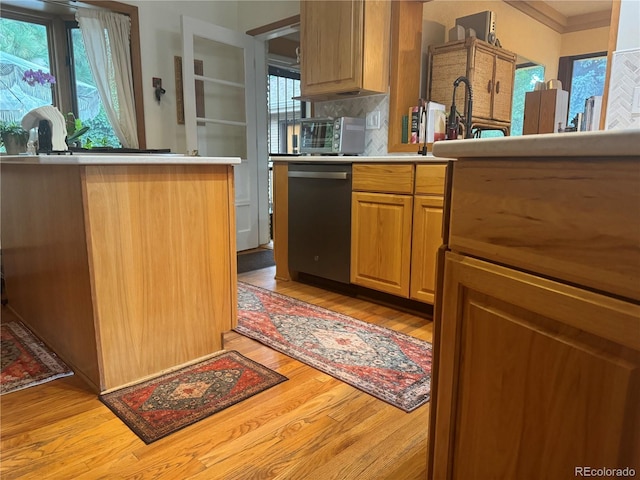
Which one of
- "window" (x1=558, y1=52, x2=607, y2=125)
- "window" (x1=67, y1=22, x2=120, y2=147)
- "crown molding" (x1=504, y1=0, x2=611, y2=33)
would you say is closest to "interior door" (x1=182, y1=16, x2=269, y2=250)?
"window" (x1=67, y1=22, x2=120, y2=147)

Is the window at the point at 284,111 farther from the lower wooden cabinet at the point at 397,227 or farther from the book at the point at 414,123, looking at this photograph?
the lower wooden cabinet at the point at 397,227

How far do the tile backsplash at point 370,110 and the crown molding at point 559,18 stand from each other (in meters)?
2.06

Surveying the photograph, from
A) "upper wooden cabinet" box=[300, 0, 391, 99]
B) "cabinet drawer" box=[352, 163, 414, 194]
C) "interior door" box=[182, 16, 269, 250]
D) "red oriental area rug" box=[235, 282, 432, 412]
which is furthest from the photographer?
"interior door" box=[182, 16, 269, 250]

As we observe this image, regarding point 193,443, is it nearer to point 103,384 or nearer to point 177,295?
point 103,384

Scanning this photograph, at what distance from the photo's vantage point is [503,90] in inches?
146

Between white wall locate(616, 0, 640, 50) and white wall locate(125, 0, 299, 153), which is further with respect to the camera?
white wall locate(125, 0, 299, 153)

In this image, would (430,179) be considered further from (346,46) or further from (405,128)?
(346,46)

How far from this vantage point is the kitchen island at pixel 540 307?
55 cm

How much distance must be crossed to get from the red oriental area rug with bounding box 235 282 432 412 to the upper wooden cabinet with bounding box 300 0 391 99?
4.89ft

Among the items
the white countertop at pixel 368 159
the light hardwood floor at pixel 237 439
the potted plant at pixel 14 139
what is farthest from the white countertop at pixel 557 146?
the potted plant at pixel 14 139

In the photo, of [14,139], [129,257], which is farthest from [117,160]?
[14,139]

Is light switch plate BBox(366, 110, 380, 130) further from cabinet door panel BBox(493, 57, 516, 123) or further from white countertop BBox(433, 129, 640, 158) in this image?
→ white countertop BBox(433, 129, 640, 158)

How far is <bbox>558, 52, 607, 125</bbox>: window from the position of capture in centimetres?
457

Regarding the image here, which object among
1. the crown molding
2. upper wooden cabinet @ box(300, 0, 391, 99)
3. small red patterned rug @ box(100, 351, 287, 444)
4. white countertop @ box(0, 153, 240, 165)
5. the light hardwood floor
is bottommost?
the light hardwood floor
